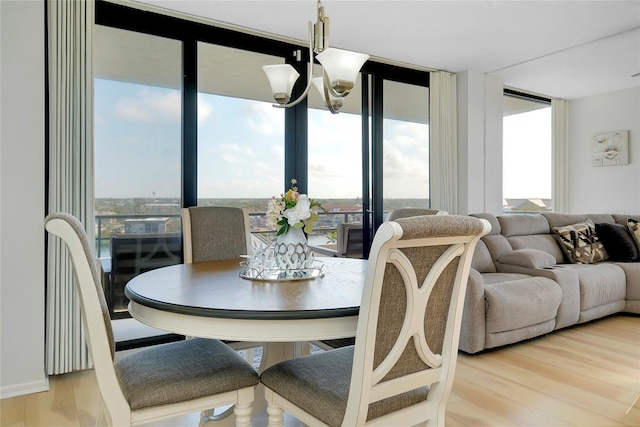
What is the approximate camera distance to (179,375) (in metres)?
1.46

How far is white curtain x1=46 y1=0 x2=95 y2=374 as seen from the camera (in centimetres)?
270

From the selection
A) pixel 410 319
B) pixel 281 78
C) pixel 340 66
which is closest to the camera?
pixel 410 319

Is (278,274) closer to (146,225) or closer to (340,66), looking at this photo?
(340,66)

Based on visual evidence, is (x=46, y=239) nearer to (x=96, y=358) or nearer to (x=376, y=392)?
(x=96, y=358)

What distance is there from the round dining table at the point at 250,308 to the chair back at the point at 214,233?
74 cm

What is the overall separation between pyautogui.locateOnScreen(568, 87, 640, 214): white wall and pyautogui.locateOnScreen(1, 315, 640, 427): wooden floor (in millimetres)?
2559

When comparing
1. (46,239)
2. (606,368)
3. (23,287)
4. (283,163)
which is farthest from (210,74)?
(606,368)

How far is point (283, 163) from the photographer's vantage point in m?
3.84

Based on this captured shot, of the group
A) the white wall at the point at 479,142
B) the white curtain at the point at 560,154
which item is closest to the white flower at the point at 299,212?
the white wall at the point at 479,142

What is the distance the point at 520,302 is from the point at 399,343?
7.47 ft

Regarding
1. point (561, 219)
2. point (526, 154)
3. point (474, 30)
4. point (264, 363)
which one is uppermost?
point (474, 30)

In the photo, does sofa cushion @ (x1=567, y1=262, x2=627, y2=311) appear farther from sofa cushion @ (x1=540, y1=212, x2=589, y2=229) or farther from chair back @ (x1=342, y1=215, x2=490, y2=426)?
chair back @ (x1=342, y1=215, x2=490, y2=426)

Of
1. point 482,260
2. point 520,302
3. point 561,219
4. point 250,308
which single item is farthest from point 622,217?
point 250,308

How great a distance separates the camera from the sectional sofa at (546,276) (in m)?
3.05
